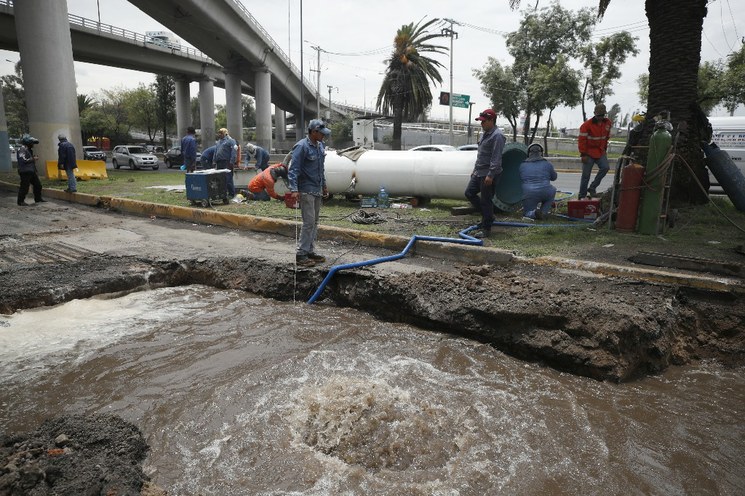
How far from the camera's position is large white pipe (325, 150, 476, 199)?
29.0 feet

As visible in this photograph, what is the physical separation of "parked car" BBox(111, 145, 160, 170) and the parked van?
2631 centimetres

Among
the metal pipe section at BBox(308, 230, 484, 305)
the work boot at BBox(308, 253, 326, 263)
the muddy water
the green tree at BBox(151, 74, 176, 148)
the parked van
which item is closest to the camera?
the muddy water

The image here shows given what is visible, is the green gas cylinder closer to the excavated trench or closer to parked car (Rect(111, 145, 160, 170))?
the excavated trench

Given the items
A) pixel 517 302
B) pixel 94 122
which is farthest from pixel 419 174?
pixel 94 122

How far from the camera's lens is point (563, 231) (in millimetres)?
6645

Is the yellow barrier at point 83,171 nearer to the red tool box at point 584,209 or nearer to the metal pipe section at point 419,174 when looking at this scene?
the metal pipe section at point 419,174

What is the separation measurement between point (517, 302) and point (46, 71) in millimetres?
19958

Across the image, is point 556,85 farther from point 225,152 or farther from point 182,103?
point 182,103

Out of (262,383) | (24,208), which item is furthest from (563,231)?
(24,208)

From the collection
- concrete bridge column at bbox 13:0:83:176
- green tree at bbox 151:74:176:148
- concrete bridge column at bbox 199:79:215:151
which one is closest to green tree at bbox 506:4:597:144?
concrete bridge column at bbox 13:0:83:176

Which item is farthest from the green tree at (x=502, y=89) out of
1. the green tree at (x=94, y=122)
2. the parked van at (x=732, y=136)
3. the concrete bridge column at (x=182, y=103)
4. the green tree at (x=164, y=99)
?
the green tree at (x=94, y=122)

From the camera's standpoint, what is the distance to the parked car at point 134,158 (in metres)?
26.6

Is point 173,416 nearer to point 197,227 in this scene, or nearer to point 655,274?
point 655,274

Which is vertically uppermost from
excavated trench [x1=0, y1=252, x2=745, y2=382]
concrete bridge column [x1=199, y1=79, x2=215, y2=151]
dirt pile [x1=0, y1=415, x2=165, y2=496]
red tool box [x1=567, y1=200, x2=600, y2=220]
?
concrete bridge column [x1=199, y1=79, x2=215, y2=151]
